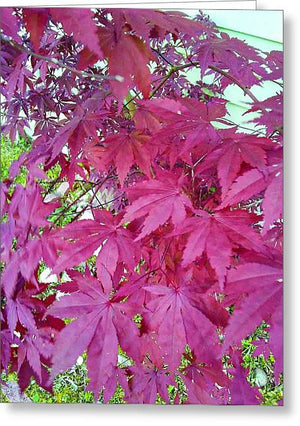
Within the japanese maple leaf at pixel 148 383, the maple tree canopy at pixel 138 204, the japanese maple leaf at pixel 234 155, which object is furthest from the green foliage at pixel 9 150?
the japanese maple leaf at pixel 148 383

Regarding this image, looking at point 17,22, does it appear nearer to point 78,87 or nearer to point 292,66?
point 78,87

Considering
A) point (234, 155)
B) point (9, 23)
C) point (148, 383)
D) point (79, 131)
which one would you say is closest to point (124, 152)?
point (79, 131)

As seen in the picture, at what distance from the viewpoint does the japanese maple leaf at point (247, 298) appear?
0.97m

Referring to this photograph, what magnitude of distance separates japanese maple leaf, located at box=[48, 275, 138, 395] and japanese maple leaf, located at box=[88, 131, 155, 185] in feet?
0.77

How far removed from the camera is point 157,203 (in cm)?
96

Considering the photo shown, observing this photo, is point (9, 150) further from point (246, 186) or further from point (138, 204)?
point (246, 186)

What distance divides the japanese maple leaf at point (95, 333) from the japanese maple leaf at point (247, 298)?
185mm

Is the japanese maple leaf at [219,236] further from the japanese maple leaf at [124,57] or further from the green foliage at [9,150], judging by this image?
the green foliage at [9,150]

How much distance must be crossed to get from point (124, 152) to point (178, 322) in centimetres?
34

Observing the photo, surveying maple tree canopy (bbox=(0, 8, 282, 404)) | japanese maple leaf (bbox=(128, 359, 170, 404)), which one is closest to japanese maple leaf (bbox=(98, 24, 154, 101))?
maple tree canopy (bbox=(0, 8, 282, 404))

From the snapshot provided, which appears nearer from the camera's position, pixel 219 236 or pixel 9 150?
pixel 219 236

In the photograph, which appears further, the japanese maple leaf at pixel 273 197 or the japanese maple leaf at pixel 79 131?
the japanese maple leaf at pixel 79 131

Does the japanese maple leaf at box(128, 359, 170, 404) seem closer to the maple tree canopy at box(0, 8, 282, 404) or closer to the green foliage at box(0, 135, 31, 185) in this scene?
the maple tree canopy at box(0, 8, 282, 404)

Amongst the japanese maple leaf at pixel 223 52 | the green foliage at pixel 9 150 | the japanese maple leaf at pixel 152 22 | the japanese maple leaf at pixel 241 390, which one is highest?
the japanese maple leaf at pixel 152 22
